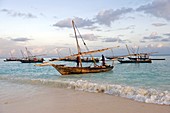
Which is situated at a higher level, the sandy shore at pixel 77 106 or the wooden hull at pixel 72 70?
the wooden hull at pixel 72 70

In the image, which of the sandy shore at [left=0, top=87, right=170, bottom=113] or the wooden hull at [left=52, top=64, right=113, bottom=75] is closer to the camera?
the sandy shore at [left=0, top=87, right=170, bottom=113]

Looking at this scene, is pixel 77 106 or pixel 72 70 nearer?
pixel 77 106

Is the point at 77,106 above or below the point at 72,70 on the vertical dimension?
below

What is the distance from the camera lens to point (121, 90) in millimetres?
11500

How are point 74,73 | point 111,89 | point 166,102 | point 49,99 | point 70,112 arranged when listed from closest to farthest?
point 70,112 < point 166,102 < point 49,99 < point 111,89 < point 74,73

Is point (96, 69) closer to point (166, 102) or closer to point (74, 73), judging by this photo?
point (74, 73)

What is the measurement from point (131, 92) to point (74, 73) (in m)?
16.7

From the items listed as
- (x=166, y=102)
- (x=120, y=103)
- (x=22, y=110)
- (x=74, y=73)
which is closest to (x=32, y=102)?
(x=22, y=110)

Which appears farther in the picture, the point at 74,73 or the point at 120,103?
the point at 74,73

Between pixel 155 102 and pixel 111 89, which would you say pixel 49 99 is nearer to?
pixel 111 89

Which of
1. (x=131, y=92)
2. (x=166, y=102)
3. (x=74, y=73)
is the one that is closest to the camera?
(x=166, y=102)

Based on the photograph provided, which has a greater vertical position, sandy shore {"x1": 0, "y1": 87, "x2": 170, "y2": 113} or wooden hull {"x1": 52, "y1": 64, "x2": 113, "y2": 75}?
wooden hull {"x1": 52, "y1": 64, "x2": 113, "y2": 75}

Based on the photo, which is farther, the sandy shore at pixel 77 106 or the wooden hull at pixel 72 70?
the wooden hull at pixel 72 70

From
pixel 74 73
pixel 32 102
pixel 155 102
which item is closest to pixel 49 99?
pixel 32 102
